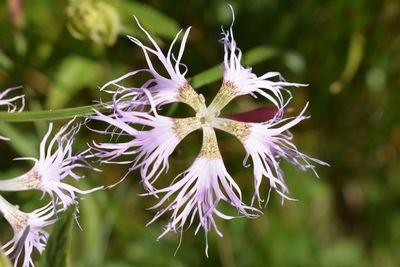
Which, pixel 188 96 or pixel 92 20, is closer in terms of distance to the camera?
pixel 188 96

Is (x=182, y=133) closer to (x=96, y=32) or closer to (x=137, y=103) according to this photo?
(x=137, y=103)

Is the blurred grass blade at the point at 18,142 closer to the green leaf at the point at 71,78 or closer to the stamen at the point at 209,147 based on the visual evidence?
the green leaf at the point at 71,78

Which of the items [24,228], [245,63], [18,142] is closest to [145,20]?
[245,63]

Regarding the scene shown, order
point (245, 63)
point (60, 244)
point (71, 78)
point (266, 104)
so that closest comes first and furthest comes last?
1. point (60, 244)
2. point (245, 63)
3. point (71, 78)
4. point (266, 104)

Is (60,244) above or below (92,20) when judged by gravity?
below

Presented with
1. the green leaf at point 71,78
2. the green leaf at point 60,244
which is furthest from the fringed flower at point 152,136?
the green leaf at point 71,78

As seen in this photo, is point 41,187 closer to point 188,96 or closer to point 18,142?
point 188,96
